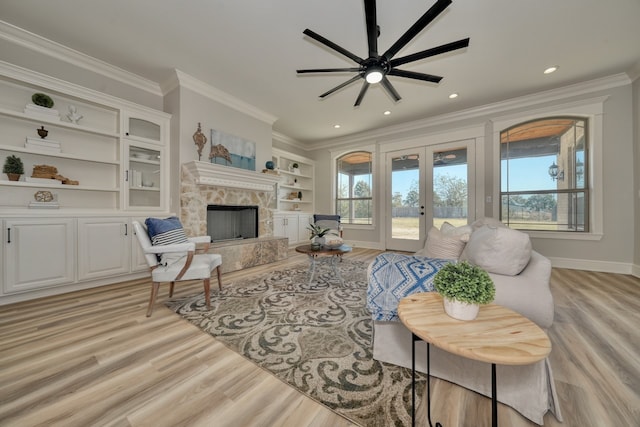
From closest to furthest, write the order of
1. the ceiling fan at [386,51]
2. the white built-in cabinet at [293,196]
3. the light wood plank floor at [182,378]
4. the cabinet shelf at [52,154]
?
1. the light wood plank floor at [182,378]
2. the ceiling fan at [386,51]
3. the cabinet shelf at [52,154]
4. the white built-in cabinet at [293,196]

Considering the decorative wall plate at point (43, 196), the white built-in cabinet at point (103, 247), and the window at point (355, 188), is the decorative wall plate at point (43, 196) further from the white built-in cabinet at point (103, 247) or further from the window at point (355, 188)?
the window at point (355, 188)

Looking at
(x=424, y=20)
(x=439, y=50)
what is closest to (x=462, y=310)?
(x=424, y=20)

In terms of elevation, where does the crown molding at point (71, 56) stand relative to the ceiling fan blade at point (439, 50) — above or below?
above

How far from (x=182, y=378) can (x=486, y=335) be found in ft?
5.15

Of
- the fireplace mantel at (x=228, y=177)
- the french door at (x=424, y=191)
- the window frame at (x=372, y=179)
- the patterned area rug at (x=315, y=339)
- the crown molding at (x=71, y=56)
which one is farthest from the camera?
the window frame at (x=372, y=179)

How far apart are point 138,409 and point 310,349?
95 cm

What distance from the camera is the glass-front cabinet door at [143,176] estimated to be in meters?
3.17

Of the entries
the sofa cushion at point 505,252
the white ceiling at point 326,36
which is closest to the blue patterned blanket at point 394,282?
the sofa cushion at point 505,252

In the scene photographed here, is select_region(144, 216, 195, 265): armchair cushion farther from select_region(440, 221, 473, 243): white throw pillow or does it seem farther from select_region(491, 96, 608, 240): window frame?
select_region(491, 96, 608, 240): window frame

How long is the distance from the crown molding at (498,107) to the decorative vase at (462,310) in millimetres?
4842

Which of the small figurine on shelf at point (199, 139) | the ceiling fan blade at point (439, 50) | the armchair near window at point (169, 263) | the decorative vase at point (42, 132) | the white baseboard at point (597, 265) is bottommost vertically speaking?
the white baseboard at point (597, 265)

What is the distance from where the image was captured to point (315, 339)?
5.54 feet

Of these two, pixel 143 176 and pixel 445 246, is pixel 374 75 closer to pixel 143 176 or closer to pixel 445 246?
pixel 445 246

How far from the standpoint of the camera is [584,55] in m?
2.88
